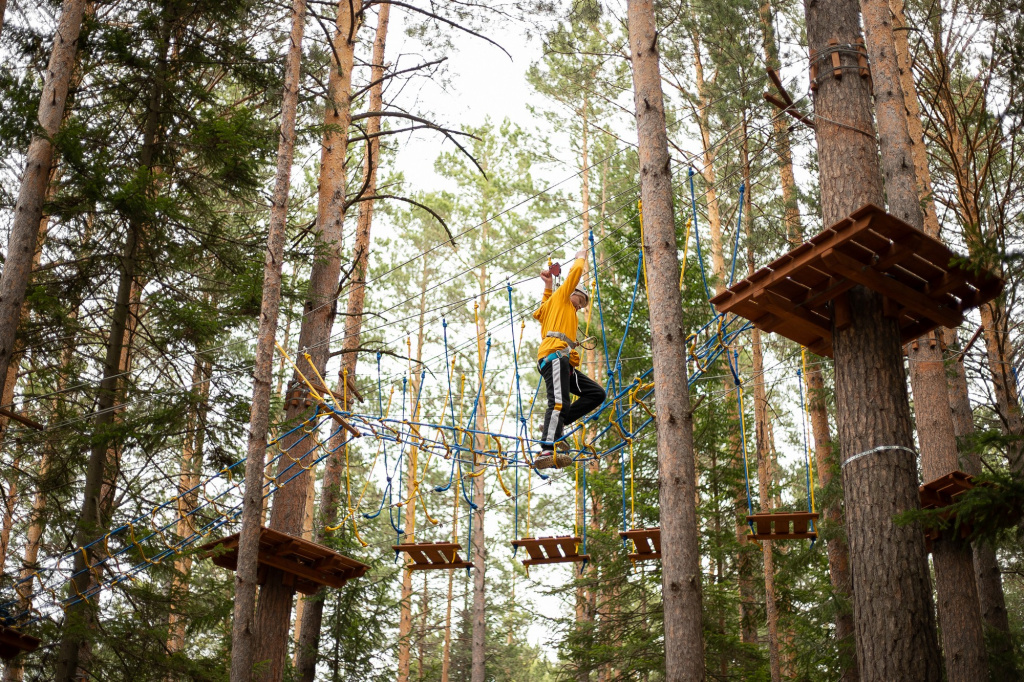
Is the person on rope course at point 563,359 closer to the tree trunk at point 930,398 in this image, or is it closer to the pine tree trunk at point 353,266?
the pine tree trunk at point 353,266

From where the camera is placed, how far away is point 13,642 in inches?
282

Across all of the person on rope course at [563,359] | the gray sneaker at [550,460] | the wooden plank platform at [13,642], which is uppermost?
the person on rope course at [563,359]

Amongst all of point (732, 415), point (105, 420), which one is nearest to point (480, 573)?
point (732, 415)

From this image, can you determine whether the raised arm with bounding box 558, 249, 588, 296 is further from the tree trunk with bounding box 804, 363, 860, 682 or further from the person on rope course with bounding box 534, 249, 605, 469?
the tree trunk with bounding box 804, 363, 860, 682

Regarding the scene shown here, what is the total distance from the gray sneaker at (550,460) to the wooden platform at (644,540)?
2.20 ft

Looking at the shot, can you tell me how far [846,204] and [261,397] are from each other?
4020 millimetres

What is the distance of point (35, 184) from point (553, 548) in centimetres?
524

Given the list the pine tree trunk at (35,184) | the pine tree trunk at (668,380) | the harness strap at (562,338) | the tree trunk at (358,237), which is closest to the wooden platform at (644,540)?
the pine tree trunk at (668,380)

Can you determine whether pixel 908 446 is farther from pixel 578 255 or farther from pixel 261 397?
pixel 261 397

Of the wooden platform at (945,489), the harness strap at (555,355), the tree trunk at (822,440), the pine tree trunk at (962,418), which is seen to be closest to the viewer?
the wooden platform at (945,489)

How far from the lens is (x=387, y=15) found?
39.7ft

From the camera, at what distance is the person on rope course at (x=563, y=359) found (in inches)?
281

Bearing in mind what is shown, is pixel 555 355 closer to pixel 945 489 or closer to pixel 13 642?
pixel 945 489

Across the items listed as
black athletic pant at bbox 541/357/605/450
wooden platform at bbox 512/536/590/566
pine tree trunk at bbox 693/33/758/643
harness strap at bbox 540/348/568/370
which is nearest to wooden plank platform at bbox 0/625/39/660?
wooden platform at bbox 512/536/590/566
